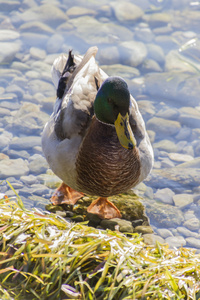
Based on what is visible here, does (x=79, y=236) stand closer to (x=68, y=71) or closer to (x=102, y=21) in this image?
(x=68, y=71)

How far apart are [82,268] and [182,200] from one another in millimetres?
2403

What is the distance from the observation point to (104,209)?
463cm

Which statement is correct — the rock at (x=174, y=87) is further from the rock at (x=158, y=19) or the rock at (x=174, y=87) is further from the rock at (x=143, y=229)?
the rock at (x=143, y=229)

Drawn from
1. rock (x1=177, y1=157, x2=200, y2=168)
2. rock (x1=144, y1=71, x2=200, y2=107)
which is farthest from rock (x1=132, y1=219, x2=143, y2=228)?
rock (x1=144, y1=71, x2=200, y2=107)

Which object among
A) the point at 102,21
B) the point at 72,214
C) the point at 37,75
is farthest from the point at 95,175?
the point at 102,21

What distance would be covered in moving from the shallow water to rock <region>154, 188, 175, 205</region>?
0.4 inches

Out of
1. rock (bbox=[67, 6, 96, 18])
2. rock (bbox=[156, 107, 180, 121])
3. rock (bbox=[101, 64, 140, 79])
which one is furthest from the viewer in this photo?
rock (bbox=[67, 6, 96, 18])

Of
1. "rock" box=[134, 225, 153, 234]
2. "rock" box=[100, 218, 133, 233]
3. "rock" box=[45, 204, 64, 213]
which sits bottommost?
"rock" box=[134, 225, 153, 234]

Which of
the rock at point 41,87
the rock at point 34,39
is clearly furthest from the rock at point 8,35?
the rock at point 41,87

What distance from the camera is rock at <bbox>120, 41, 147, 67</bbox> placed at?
24.4 ft

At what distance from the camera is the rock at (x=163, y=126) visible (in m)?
6.09

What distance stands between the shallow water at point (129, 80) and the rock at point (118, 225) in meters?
0.32

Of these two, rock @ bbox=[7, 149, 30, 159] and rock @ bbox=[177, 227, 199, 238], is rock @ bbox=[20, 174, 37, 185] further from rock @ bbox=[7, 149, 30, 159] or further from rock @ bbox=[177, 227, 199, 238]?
rock @ bbox=[177, 227, 199, 238]

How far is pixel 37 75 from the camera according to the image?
713cm
